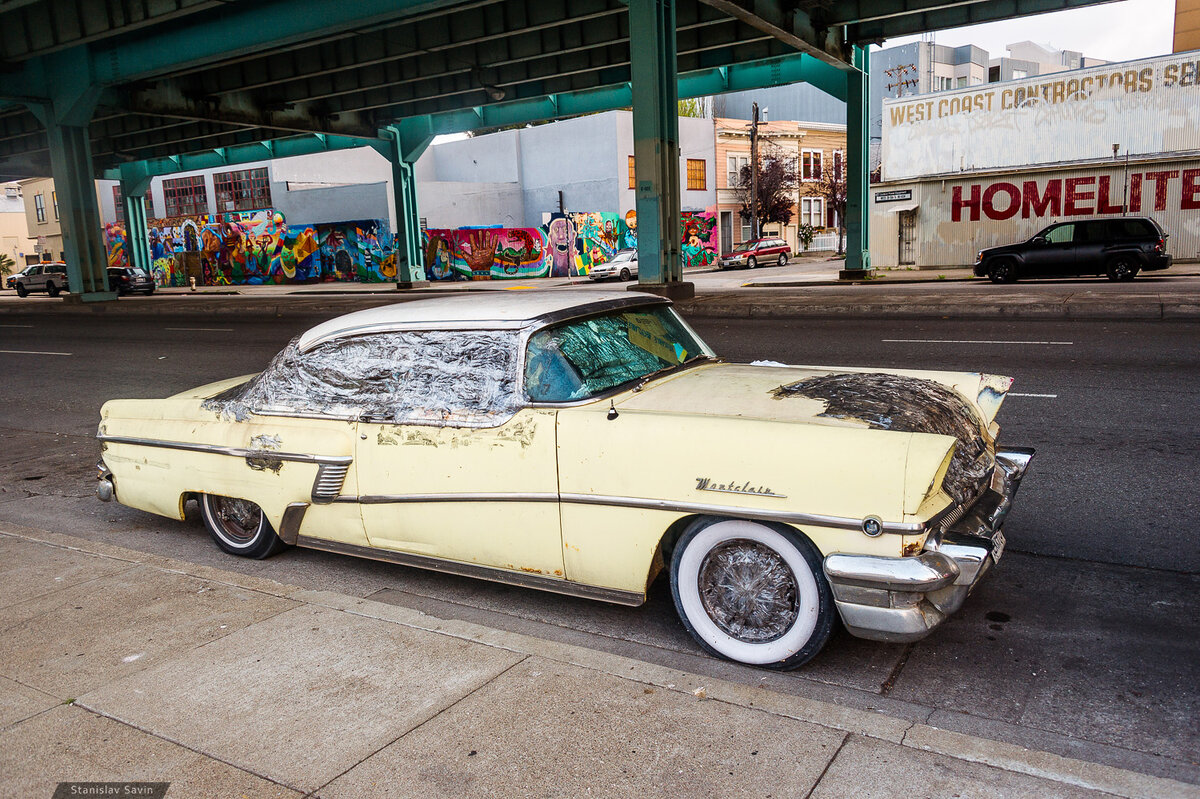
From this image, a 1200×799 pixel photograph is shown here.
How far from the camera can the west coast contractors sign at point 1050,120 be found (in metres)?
30.1

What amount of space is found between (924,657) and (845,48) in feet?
78.2

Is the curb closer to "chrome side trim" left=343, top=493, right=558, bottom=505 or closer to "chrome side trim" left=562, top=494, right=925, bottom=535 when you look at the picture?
"chrome side trim" left=562, top=494, right=925, bottom=535

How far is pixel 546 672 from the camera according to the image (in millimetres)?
3303

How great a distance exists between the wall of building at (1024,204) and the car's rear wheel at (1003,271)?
8.63m

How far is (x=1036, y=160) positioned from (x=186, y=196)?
46.6m

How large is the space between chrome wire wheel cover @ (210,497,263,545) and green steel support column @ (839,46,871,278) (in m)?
23.5

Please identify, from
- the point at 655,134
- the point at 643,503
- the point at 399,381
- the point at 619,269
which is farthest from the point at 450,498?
the point at 619,269

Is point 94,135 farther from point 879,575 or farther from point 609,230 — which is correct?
point 879,575

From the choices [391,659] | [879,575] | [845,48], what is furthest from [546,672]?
[845,48]

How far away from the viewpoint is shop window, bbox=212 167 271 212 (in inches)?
1966

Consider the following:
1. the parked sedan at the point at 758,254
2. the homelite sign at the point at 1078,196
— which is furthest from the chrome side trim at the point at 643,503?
the parked sedan at the point at 758,254

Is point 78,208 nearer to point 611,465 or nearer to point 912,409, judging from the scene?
point 611,465

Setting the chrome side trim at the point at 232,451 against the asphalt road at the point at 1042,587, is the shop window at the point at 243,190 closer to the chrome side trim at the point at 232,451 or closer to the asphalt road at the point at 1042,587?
the asphalt road at the point at 1042,587

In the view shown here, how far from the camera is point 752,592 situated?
11.1 feet
